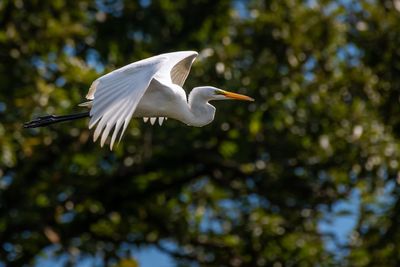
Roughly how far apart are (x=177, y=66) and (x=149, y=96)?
2.78ft

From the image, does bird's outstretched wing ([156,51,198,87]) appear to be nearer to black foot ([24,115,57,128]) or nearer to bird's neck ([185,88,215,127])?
bird's neck ([185,88,215,127])

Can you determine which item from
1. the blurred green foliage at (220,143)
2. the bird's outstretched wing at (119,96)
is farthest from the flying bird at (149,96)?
the blurred green foliage at (220,143)

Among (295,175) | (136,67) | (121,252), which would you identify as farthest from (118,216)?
(136,67)

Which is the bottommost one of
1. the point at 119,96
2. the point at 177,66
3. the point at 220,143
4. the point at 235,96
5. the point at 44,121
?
the point at 119,96

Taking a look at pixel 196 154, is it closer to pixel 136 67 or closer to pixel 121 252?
pixel 121 252

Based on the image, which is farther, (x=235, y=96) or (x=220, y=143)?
(x=220, y=143)

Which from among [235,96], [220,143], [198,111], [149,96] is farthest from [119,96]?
[220,143]

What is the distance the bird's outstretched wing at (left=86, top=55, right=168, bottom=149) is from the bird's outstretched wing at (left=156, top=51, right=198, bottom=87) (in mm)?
217

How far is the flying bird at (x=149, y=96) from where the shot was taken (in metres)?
5.43

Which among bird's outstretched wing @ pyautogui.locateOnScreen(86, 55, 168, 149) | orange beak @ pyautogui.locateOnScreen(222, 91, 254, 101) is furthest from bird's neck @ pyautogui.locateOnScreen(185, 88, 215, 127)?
bird's outstretched wing @ pyautogui.locateOnScreen(86, 55, 168, 149)

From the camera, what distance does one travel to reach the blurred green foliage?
9.02 m

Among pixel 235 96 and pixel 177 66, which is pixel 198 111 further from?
pixel 177 66

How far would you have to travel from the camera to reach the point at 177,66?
7.15 m

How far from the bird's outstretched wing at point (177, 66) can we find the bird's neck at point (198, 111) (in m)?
0.19
